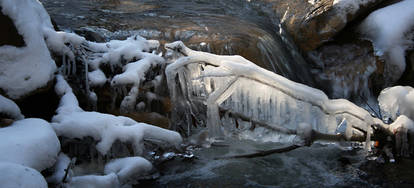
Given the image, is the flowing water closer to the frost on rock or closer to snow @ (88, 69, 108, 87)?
the frost on rock

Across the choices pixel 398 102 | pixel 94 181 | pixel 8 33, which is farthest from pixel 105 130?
pixel 398 102

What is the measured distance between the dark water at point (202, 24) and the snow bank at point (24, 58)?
275 centimetres

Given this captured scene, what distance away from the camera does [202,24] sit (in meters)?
7.02

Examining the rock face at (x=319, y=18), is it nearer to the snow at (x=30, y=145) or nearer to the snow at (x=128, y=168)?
the snow at (x=128, y=168)

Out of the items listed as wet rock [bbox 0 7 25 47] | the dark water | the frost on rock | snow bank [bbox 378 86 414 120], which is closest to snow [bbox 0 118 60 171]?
wet rock [bbox 0 7 25 47]

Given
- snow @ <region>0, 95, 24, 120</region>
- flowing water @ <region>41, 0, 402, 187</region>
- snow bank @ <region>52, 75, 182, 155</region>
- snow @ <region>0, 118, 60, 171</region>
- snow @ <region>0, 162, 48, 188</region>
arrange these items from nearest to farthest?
snow @ <region>0, 162, 48, 188</region>, snow @ <region>0, 118, 60, 171</region>, snow @ <region>0, 95, 24, 120</region>, snow bank @ <region>52, 75, 182, 155</region>, flowing water @ <region>41, 0, 402, 187</region>

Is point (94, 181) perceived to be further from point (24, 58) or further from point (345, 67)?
point (345, 67)

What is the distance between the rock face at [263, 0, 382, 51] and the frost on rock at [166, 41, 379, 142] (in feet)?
10.4

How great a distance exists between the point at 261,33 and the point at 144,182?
Answer: 400 cm

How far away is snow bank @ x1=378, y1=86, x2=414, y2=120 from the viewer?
10.1 feet

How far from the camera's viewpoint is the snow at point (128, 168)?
3111mm

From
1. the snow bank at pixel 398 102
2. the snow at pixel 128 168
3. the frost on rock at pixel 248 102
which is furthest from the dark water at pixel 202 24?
the snow at pixel 128 168

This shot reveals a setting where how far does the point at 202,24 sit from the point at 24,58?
13.3ft

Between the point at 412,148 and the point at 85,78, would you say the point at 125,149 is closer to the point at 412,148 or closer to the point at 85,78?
the point at 85,78
